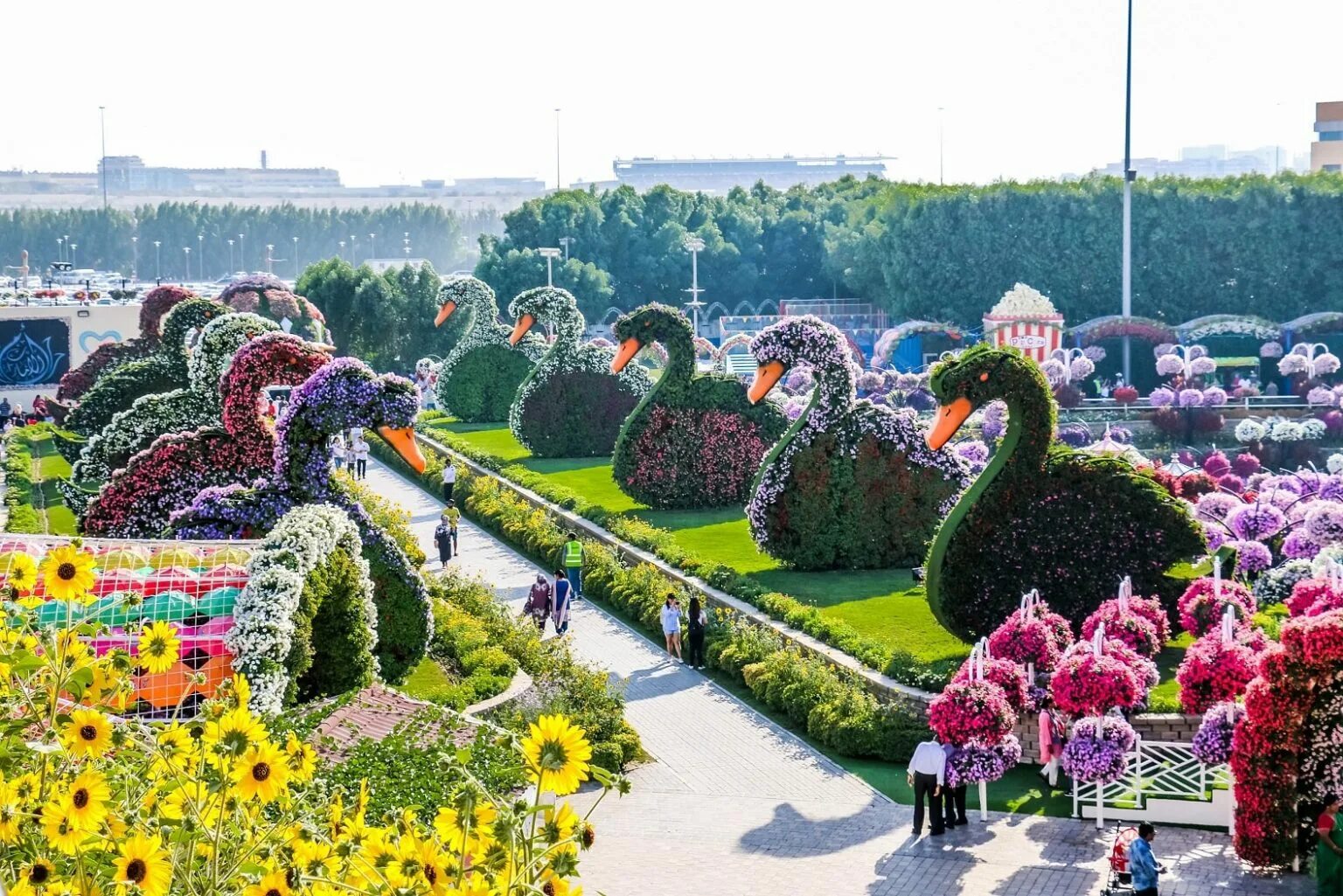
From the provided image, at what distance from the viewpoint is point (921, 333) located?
184ft

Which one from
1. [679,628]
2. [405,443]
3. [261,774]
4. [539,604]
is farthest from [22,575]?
[539,604]

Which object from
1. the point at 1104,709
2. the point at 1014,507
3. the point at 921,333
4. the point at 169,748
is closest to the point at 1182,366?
the point at 921,333

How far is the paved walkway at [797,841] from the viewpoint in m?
13.8

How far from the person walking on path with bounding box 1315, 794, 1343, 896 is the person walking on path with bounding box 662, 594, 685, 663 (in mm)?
9605

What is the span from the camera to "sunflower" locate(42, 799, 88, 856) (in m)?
5.62

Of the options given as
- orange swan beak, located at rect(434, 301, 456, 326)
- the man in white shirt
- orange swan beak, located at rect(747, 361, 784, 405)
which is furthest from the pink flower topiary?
orange swan beak, located at rect(434, 301, 456, 326)

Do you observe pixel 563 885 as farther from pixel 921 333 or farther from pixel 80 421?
pixel 921 333

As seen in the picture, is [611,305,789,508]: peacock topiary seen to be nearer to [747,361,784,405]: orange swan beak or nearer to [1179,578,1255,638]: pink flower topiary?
[747,361,784,405]: orange swan beak

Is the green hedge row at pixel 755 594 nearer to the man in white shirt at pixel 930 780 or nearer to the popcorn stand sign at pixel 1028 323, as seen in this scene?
the man in white shirt at pixel 930 780

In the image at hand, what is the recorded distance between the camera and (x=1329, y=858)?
1260 cm

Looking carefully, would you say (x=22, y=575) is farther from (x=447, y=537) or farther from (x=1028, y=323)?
(x=1028, y=323)

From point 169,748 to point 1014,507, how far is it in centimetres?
1364

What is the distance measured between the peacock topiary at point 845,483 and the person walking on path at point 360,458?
1432cm

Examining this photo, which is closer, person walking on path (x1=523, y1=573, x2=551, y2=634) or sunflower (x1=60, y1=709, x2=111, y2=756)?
sunflower (x1=60, y1=709, x2=111, y2=756)
